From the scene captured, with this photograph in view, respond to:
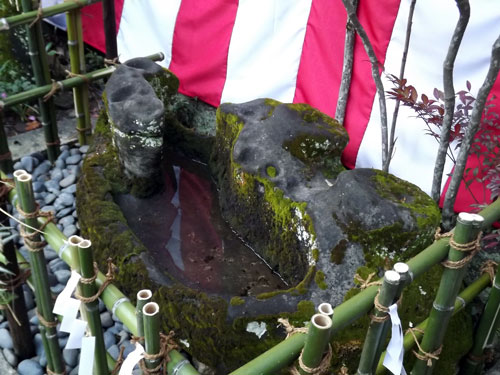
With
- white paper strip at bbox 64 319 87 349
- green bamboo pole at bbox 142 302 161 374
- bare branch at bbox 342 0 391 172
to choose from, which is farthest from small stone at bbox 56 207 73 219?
green bamboo pole at bbox 142 302 161 374

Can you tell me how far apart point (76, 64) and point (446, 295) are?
3.22 m

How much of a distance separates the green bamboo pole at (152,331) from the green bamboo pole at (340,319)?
267mm

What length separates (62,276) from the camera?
3.77 meters

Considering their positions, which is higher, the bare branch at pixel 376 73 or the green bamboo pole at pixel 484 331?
the bare branch at pixel 376 73

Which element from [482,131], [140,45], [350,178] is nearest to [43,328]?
[350,178]

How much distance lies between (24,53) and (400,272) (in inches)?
166

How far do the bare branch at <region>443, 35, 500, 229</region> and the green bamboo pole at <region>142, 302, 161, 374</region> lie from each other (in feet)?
6.32

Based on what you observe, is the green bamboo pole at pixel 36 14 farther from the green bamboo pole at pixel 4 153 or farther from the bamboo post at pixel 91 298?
the bamboo post at pixel 91 298

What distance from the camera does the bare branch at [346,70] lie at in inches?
147

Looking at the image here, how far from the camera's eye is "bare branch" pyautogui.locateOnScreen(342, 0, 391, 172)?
11.0 feet

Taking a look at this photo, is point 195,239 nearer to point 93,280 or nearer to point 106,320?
point 106,320

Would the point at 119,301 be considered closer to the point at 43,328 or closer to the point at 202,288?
the point at 43,328

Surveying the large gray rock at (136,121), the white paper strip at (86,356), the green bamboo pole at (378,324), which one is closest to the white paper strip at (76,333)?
the white paper strip at (86,356)

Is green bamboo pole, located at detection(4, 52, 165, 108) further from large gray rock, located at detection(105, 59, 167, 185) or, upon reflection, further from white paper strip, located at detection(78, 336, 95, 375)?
white paper strip, located at detection(78, 336, 95, 375)
